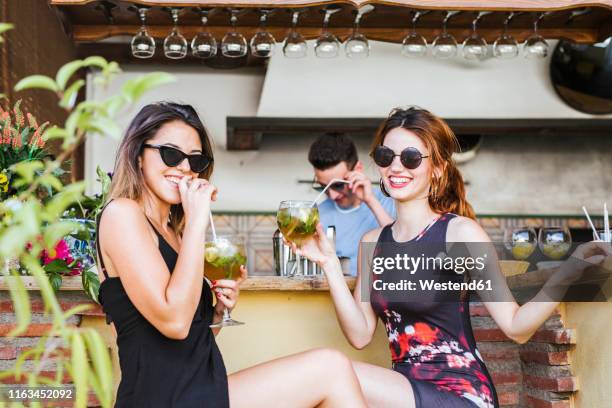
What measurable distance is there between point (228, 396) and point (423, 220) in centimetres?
87

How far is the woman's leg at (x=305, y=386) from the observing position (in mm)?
1686

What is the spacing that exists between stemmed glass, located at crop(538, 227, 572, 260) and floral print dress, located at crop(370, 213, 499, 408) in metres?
0.69

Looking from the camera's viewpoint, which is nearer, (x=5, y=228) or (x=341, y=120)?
(x=5, y=228)

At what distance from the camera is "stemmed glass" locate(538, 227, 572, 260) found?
278 cm

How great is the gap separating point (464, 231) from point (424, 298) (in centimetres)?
21

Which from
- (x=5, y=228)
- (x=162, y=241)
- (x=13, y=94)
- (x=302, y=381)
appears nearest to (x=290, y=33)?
(x=13, y=94)

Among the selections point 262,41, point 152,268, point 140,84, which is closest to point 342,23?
point 262,41

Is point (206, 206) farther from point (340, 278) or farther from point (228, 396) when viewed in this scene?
point (340, 278)

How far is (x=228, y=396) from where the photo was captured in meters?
1.69

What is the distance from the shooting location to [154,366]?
1.67 m

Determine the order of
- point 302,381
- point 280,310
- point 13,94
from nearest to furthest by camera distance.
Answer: point 302,381 → point 280,310 → point 13,94

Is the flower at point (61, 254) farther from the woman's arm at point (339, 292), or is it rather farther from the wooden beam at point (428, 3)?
the wooden beam at point (428, 3)

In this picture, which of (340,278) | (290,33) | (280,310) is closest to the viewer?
(340,278)

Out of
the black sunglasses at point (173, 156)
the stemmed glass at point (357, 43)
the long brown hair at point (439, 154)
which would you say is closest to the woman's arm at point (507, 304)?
the long brown hair at point (439, 154)
